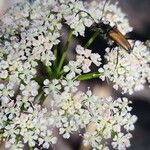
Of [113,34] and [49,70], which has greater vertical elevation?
[113,34]

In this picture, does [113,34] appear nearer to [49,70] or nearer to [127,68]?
[127,68]

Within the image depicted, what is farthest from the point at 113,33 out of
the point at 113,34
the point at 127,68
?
the point at 127,68

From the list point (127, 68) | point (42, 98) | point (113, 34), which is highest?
point (113, 34)

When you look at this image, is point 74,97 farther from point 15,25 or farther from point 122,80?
point 15,25

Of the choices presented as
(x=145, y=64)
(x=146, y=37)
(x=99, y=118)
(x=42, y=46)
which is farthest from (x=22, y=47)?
(x=146, y=37)

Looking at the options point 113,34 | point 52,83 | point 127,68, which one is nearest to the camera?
point 52,83
